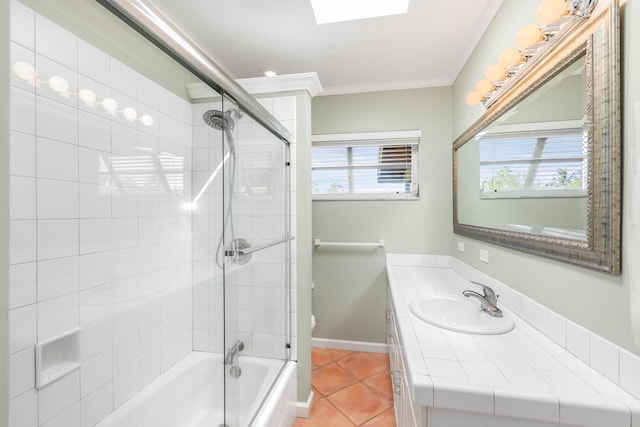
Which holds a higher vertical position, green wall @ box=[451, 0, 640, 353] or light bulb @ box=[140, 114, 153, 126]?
light bulb @ box=[140, 114, 153, 126]

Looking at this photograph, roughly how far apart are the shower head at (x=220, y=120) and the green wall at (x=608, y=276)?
1399 millimetres

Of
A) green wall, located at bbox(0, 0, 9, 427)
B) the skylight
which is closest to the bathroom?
green wall, located at bbox(0, 0, 9, 427)

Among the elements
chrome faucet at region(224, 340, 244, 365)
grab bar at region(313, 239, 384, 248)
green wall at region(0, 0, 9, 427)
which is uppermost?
green wall at region(0, 0, 9, 427)

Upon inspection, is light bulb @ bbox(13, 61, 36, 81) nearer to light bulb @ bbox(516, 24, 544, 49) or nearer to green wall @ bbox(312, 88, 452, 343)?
light bulb @ bbox(516, 24, 544, 49)

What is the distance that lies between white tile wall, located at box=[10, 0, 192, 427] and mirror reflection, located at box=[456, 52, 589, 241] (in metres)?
1.76

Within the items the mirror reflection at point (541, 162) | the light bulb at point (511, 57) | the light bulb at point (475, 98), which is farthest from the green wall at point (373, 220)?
the light bulb at point (511, 57)

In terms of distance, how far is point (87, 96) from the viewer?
116 cm

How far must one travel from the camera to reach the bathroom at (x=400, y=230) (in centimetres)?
74

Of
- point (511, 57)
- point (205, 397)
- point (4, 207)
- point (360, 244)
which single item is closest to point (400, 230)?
point (360, 244)

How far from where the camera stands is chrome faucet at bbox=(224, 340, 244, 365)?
1300 millimetres

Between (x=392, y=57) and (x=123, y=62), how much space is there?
1714mm

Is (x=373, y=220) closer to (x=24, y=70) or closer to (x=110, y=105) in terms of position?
(x=110, y=105)

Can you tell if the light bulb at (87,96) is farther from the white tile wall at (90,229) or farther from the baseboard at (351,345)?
the baseboard at (351,345)

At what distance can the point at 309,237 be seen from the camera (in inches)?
73.8
